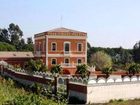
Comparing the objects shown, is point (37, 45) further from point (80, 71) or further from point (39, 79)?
point (39, 79)

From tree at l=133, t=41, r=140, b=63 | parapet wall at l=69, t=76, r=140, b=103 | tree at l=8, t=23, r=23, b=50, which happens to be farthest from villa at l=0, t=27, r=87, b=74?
tree at l=8, t=23, r=23, b=50

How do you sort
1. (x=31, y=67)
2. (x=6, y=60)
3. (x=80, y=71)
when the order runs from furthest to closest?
(x=6, y=60) → (x=31, y=67) → (x=80, y=71)

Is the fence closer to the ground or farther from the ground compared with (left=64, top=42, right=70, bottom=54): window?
closer to the ground

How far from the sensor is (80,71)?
112 ft

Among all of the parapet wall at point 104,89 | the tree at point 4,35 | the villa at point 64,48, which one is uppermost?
the tree at point 4,35

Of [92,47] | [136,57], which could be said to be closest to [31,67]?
[136,57]

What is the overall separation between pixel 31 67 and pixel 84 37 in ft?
32.7

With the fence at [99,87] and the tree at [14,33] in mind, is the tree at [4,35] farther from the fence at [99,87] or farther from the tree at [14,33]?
the fence at [99,87]

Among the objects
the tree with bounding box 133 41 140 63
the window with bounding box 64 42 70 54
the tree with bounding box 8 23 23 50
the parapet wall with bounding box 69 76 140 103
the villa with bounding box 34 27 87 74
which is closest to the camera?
the parapet wall with bounding box 69 76 140 103

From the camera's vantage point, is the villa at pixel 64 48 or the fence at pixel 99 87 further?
the villa at pixel 64 48

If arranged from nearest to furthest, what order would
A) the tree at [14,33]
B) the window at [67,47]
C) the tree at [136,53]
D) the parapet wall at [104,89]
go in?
1. the parapet wall at [104,89]
2. the window at [67,47]
3. the tree at [136,53]
4. the tree at [14,33]

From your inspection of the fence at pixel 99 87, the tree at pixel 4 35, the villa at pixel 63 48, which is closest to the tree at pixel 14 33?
the tree at pixel 4 35

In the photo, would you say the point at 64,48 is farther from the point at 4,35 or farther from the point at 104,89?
the point at 4,35

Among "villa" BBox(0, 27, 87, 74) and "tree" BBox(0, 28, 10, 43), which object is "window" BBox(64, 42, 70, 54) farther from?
"tree" BBox(0, 28, 10, 43)
